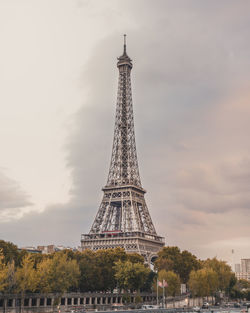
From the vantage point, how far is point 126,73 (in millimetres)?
Result: 197875

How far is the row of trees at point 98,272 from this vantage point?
93875 millimetres

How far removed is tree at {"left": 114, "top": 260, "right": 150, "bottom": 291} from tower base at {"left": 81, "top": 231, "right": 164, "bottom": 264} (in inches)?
1461

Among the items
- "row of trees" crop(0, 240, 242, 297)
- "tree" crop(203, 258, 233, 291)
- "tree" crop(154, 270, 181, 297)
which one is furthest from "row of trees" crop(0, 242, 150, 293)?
"tree" crop(203, 258, 233, 291)

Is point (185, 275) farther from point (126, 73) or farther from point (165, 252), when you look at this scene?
point (126, 73)

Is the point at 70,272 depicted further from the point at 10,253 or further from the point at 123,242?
the point at 123,242

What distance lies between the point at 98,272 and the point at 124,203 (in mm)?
52403

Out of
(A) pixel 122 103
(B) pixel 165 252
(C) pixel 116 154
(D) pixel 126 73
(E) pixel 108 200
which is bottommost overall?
(B) pixel 165 252

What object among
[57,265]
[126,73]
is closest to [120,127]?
[126,73]

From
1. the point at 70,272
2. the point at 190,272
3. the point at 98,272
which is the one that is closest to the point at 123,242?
the point at 190,272

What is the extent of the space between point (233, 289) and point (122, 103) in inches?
3759

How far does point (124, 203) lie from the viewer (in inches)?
6885

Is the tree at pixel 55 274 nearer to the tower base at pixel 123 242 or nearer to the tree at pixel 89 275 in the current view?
the tree at pixel 89 275

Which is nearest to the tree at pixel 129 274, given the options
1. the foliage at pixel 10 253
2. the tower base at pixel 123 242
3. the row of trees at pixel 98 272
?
the row of trees at pixel 98 272

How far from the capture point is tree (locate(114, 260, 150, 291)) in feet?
396
